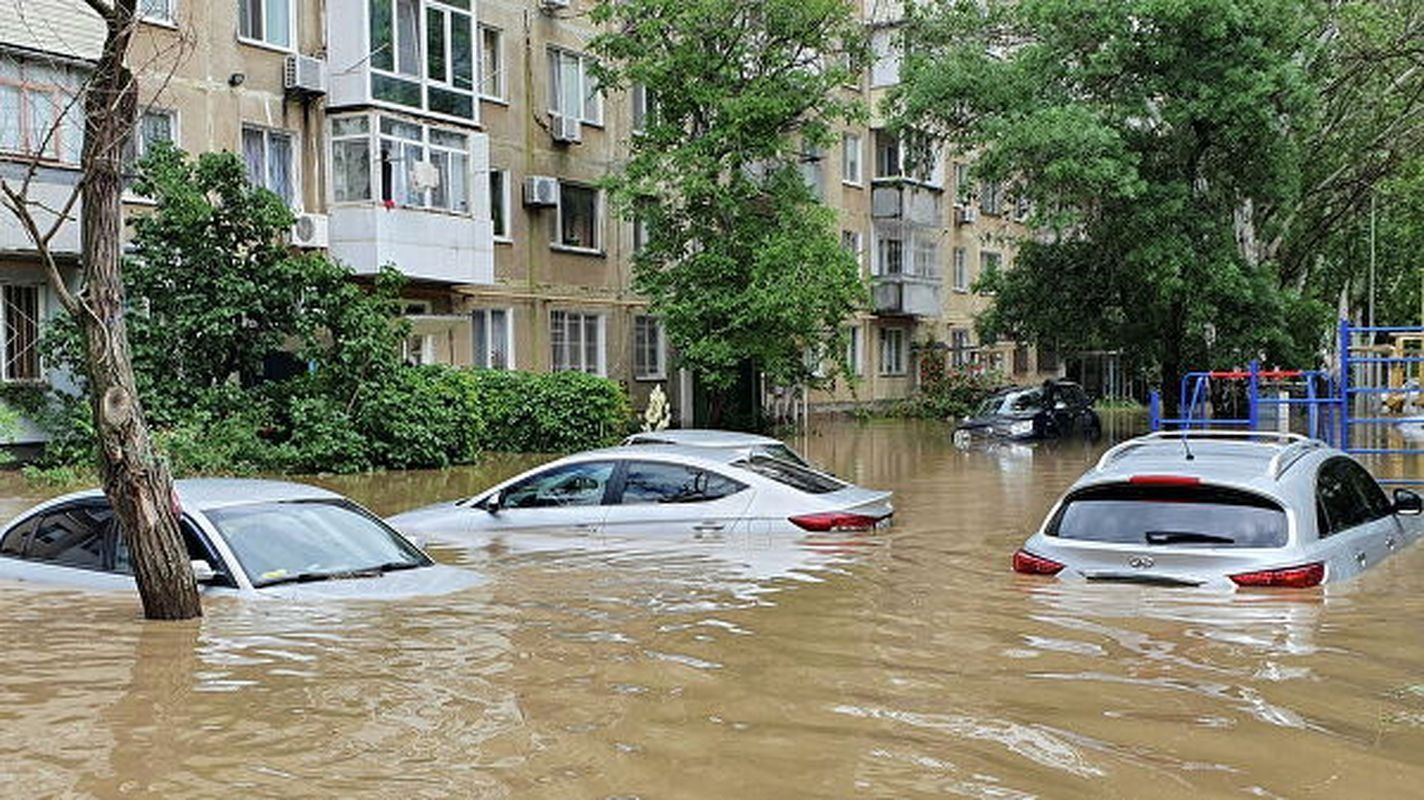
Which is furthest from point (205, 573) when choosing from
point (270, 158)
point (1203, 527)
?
point (270, 158)

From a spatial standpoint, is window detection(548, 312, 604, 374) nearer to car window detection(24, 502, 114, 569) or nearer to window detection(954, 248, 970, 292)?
window detection(954, 248, 970, 292)

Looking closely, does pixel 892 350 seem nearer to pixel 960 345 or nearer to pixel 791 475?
pixel 960 345

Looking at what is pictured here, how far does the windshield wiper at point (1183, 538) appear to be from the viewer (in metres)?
8.20

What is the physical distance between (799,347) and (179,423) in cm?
1313

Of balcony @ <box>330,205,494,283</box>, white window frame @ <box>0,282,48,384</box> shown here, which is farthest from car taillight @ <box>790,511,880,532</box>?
balcony @ <box>330,205,494,283</box>

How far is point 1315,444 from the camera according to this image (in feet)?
33.2

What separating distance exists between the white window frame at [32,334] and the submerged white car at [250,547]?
1377cm

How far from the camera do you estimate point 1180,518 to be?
27.4 ft

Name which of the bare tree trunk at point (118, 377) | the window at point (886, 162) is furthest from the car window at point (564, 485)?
the window at point (886, 162)

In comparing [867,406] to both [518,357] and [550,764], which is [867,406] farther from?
[550,764]

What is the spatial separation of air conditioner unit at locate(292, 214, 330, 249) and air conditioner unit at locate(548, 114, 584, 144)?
302 inches

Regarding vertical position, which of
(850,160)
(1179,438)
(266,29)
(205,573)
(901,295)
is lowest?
(205,573)

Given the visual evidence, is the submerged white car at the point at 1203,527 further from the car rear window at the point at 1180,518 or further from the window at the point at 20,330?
the window at the point at 20,330

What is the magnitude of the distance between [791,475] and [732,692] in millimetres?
6135
